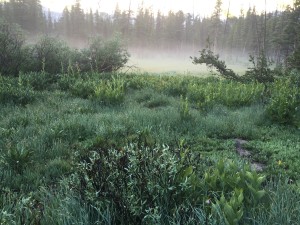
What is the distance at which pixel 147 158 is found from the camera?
3012 mm

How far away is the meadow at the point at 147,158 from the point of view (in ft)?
8.56

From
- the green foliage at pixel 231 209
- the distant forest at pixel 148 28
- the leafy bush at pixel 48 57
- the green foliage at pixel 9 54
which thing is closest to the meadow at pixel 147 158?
the green foliage at pixel 231 209

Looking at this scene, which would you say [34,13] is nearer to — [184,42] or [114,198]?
[184,42]

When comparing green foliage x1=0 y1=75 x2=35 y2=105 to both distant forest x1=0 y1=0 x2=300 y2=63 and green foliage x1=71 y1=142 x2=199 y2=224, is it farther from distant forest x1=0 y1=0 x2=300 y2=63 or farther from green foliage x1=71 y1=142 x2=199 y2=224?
distant forest x1=0 y1=0 x2=300 y2=63

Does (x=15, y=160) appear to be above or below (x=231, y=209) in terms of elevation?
below

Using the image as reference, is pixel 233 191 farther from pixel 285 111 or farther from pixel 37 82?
pixel 37 82

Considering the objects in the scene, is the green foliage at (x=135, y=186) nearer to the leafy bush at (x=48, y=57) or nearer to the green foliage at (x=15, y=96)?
the green foliage at (x=15, y=96)

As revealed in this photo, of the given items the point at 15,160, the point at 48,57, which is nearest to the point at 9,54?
the point at 48,57

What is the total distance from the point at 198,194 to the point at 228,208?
58 cm

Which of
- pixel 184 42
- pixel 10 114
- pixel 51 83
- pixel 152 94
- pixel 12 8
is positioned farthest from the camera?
pixel 184 42

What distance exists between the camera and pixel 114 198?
2611 mm

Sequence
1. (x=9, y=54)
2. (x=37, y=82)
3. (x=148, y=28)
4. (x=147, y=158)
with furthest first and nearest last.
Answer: (x=148, y=28) < (x=9, y=54) < (x=37, y=82) < (x=147, y=158)

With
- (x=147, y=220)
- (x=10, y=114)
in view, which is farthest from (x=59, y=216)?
(x=10, y=114)

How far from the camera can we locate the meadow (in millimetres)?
2609
